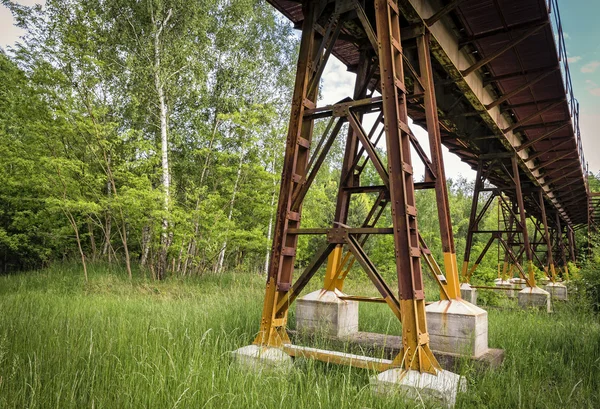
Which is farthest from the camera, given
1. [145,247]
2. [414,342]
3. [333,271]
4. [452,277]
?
[145,247]

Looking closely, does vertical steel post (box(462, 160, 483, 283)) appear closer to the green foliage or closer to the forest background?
the forest background

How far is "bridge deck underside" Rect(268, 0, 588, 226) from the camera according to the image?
244 inches

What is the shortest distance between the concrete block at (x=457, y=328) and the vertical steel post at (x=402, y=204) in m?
1.26

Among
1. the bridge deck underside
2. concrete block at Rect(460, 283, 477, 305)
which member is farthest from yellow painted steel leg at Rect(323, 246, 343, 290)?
concrete block at Rect(460, 283, 477, 305)

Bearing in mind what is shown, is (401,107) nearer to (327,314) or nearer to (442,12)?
(442,12)

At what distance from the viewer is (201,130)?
53.9 feet

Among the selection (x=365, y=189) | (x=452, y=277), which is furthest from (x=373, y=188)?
(x=452, y=277)

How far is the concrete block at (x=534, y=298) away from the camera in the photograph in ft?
36.4

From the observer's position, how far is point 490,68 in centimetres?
824

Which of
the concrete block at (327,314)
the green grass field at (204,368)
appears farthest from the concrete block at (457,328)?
the concrete block at (327,314)

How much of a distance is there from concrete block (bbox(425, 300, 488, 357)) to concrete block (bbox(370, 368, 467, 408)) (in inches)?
51.7

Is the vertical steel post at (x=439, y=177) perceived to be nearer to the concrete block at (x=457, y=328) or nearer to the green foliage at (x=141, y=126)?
the concrete block at (x=457, y=328)

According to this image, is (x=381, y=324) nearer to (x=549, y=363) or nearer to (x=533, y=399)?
(x=549, y=363)

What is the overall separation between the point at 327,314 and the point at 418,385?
7.25 feet
